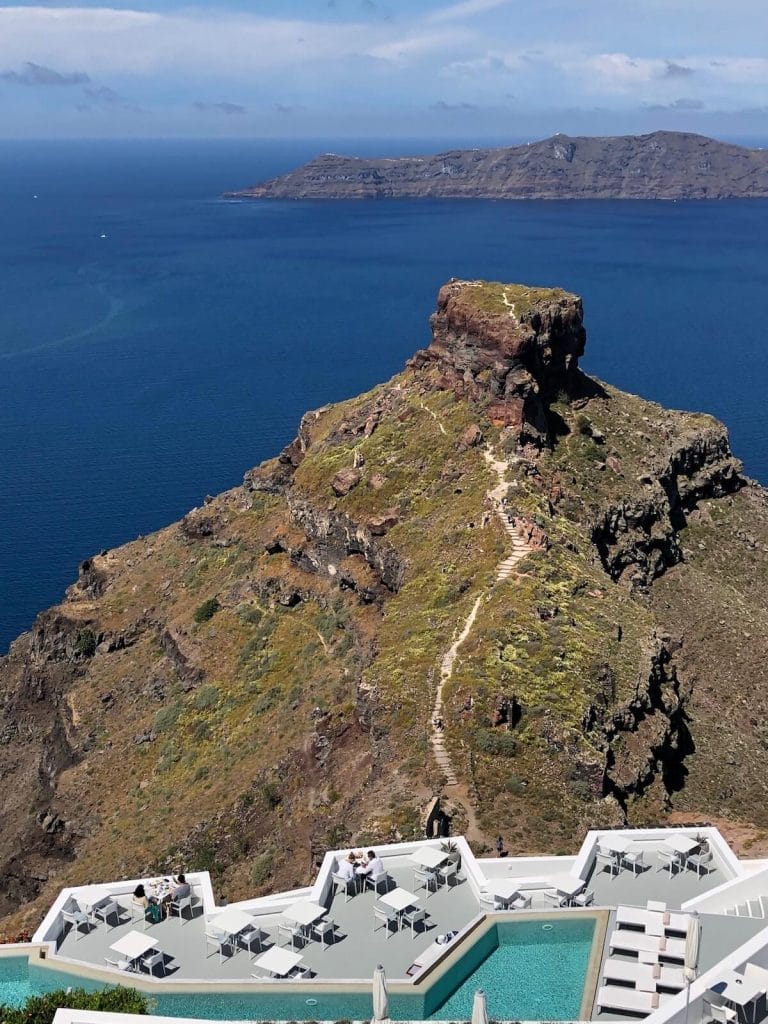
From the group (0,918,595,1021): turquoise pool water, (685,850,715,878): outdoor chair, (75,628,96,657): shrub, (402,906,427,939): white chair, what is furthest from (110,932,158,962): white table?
(75,628,96,657): shrub

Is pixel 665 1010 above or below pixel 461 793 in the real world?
above

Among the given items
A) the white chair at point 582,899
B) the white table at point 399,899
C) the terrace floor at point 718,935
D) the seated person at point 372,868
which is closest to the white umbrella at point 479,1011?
the terrace floor at point 718,935

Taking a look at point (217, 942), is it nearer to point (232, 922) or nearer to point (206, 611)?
point (232, 922)

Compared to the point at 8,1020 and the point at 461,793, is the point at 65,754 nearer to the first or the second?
the point at 461,793

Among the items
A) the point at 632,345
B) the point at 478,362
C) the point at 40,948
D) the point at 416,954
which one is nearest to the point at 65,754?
the point at 478,362

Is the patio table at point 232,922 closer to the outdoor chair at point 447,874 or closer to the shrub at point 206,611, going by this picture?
the outdoor chair at point 447,874

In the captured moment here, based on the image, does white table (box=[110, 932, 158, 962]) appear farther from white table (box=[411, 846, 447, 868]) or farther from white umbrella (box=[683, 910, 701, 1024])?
white umbrella (box=[683, 910, 701, 1024])
